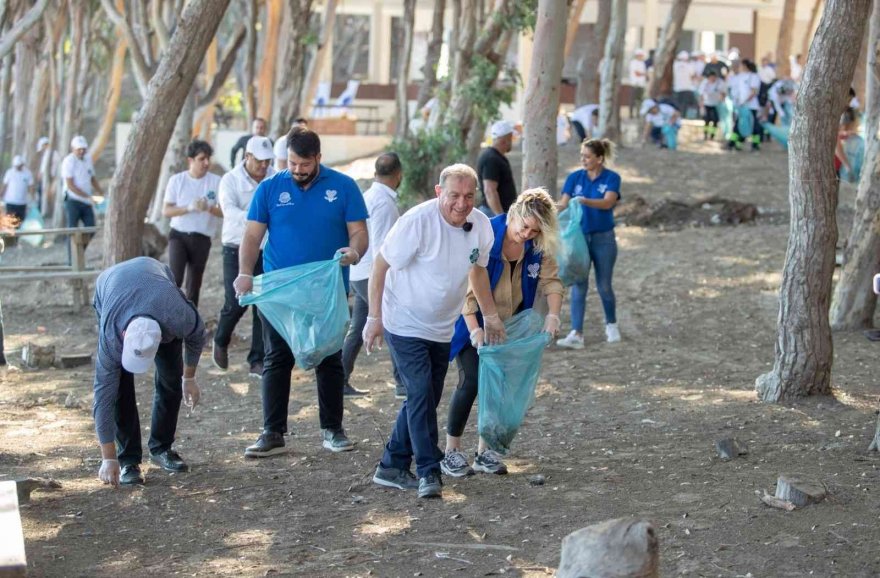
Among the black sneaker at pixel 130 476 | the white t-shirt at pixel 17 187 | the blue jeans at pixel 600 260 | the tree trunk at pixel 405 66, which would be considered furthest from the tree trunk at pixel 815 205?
the white t-shirt at pixel 17 187

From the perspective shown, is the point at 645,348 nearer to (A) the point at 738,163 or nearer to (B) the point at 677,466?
(B) the point at 677,466

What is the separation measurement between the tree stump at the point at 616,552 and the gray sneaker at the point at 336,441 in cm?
345

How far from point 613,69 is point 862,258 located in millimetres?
12298

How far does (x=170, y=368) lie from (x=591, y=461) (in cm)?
251

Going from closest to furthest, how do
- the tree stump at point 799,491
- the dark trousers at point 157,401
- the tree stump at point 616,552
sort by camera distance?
1. the tree stump at point 616,552
2. the tree stump at point 799,491
3. the dark trousers at point 157,401

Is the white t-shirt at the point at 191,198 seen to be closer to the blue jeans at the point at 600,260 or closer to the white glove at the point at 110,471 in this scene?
the blue jeans at the point at 600,260

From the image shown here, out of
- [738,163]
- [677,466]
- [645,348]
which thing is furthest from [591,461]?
[738,163]

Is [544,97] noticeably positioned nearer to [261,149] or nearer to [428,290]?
[261,149]

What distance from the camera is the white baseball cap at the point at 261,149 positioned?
33.9ft

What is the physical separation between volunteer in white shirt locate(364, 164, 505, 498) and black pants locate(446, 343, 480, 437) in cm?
25

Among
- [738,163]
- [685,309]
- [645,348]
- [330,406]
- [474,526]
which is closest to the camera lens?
[474,526]

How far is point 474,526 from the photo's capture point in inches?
258

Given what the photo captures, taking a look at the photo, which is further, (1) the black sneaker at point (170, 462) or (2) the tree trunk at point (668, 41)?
(2) the tree trunk at point (668, 41)

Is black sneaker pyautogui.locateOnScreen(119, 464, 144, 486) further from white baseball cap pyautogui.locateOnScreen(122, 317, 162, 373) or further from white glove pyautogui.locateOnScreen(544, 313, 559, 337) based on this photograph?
white glove pyautogui.locateOnScreen(544, 313, 559, 337)
